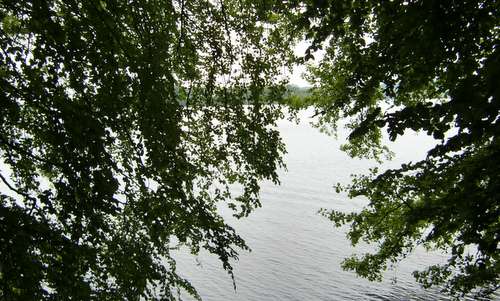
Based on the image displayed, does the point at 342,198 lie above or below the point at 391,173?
above

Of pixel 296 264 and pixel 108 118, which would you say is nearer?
pixel 108 118

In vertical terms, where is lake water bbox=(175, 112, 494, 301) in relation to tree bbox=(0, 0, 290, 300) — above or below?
above

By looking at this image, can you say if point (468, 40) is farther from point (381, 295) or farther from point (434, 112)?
point (381, 295)

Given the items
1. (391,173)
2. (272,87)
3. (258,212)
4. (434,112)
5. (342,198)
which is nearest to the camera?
(434,112)

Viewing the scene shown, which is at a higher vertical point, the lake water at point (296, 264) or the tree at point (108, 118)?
the lake water at point (296, 264)

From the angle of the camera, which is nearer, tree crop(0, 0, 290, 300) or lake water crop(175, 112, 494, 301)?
tree crop(0, 0, 290, 300)

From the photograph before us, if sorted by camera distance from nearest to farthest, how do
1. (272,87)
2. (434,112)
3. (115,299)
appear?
1. (434,112)
2. (115,299)
3. (272,87)

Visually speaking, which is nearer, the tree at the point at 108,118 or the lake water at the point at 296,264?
the tree at the point at 108,118

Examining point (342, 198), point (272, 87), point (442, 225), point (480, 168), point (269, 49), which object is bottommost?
point (442, 225)

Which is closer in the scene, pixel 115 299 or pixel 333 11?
pixel 333 11

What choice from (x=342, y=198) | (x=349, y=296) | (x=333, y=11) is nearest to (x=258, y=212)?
(x=342, y=198)

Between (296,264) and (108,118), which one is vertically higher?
(296,264)

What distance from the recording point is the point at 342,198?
3947cm

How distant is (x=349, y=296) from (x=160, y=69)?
20.9 meters
